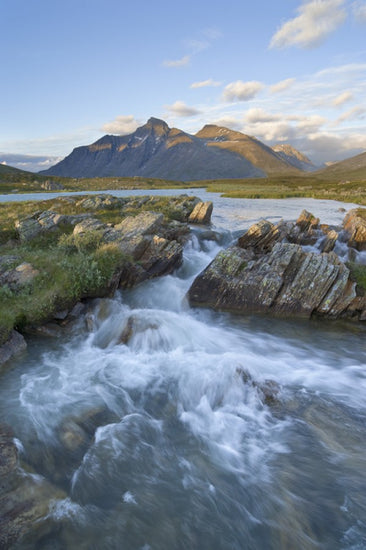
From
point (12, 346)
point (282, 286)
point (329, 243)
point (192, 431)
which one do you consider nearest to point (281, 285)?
point (282, 286)

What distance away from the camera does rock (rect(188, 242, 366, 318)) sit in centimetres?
1653

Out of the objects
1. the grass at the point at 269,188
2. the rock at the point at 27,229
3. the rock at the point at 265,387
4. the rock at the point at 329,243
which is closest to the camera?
the rock at the point at 265,387

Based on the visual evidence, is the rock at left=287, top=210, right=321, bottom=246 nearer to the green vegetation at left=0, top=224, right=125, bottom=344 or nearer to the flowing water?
the flowing water

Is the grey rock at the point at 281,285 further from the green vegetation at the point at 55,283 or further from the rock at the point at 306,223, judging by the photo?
the rock at the point at 306,223

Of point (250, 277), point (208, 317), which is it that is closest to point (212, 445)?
point (208, 317)

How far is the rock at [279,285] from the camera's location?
1653 cm

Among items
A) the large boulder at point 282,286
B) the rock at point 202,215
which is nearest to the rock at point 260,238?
the large boulder at point 282,286

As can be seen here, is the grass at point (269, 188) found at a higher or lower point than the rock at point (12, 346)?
higher

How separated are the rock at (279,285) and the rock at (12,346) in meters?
8.92

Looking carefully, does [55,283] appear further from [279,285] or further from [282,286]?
[282,286]

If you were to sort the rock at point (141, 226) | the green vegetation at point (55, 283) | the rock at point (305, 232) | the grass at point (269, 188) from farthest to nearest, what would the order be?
the grass at point (269, 188)
the rock at point (305, 232)
the rock at point (141, 226)
the green vegetation at point (55, 283)

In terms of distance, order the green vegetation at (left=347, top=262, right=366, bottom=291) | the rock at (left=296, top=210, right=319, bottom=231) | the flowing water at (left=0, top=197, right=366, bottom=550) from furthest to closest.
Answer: the rock at (left=296, top=210, right=319, bottom=231)
the green vegetation at (left=347, top=262, right=366, bottom=291)
the flowing water at (left=0, top=197, right=366, bottom=550)

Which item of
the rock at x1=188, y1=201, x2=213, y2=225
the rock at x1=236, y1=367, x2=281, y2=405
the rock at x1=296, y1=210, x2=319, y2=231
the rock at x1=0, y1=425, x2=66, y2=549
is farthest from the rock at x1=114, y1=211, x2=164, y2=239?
the rock at x1=0, y1=425, x2=66, y2=549

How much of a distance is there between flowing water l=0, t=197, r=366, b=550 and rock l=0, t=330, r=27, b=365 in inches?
18.5
